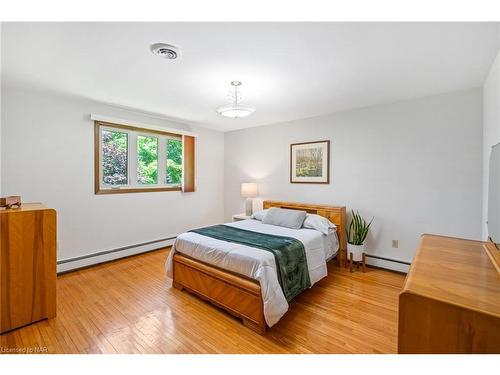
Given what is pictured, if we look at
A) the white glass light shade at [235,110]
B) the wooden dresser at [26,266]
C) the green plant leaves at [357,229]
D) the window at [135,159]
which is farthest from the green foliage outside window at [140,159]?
the green plant leaves at [357,229]

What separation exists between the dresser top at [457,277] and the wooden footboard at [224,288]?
4.07 ft

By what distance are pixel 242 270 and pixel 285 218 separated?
140 centimetres

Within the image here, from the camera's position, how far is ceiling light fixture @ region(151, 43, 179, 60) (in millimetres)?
1787

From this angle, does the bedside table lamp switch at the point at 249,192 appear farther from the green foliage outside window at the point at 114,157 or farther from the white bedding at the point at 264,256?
the green foliage outside window at the point at 114,157

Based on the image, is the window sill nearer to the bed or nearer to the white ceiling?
the white ceiling

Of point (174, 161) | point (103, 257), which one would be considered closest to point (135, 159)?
point (174, 161)

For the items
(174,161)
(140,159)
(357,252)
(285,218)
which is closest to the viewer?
(357,252)

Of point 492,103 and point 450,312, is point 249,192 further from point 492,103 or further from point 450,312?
point 450,312

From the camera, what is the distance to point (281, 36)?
1.66 m

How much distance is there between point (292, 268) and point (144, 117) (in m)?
3.40

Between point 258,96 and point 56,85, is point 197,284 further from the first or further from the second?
point 56,85

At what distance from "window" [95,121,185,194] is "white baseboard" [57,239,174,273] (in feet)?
3.18

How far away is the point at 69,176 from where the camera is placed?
3.13m

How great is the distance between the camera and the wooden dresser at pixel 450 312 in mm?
806
